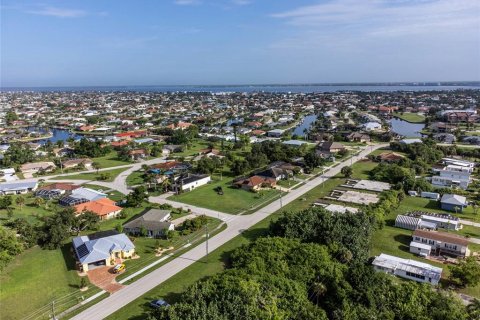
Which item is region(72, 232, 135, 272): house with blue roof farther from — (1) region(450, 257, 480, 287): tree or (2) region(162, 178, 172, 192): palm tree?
(1) region(450, 257, 480, 287): tree

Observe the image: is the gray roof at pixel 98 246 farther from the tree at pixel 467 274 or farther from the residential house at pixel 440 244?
the tree at pixel 467 274

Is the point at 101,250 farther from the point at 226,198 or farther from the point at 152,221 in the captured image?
the point at 226,198

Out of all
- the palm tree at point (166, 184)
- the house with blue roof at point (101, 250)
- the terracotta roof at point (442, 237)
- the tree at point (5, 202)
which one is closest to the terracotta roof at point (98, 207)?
the house with blue roof at point (101, 250)

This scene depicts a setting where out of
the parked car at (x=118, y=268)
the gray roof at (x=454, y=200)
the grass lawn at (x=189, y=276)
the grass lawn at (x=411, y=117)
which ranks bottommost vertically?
Result: the grass lawn at (x=189, y=276)

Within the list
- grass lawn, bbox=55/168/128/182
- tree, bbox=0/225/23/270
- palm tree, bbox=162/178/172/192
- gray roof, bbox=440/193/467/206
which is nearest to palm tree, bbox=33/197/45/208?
grass lawn, bbox=55/168/128/182

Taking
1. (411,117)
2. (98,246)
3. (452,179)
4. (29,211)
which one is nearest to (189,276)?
(98,246)

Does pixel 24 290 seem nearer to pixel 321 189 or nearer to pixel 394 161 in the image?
pixel 321 189

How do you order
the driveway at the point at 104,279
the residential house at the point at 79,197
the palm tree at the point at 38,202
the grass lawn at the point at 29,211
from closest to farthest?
the driveway at the point at 104,279
the grass lawn at the point at 29,211
the residential house at the point at 79,197
the palm tree at the point at 38,202

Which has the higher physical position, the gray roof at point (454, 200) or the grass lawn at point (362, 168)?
the gray roof at point (454, 200)

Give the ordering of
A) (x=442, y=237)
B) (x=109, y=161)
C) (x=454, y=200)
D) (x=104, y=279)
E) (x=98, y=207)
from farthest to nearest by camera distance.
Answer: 1. (x=109, y=161)
2. (x=98, y=207)
3. (x=454, y=200)
4. (x=442, y=237)
5. (x=104, y=279)
